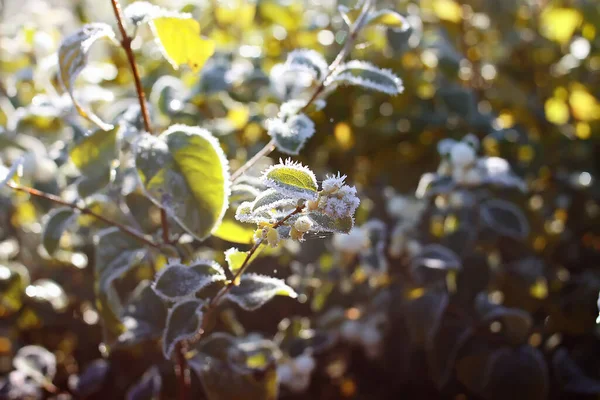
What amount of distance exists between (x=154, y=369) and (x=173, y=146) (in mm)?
536

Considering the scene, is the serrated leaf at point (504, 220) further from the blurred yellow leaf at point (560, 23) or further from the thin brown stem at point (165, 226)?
the blurred yellow leaf at point (560, 23)

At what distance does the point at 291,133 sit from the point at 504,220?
22.9 inches

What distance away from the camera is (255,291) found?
0.79m

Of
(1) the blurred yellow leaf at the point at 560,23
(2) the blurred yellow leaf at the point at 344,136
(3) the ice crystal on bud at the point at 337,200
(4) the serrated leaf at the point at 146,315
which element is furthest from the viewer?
(1) the blurred yellow leaf at the point at 560,23

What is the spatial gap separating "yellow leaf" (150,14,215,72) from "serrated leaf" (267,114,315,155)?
13cm

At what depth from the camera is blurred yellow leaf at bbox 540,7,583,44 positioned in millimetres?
1810

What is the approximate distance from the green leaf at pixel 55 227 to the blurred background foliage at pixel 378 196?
0.06 metres

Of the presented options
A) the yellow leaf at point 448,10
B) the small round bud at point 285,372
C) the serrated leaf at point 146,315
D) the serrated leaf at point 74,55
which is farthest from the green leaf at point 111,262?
the yellow leaf at point 448,10

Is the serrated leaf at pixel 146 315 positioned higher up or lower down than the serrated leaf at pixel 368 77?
lower down

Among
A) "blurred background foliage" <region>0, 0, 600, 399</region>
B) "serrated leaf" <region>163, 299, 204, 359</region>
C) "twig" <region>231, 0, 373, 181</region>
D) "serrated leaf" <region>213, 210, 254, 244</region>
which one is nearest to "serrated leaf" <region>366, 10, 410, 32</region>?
"twig" <region>231, 0, 373, 181</region>

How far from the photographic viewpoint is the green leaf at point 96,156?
860mm

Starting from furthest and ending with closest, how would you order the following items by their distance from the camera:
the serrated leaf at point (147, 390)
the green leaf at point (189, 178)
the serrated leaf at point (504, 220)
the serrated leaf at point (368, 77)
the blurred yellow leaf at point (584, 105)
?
the blurred yellow leaf at point (584, 105) → the serrated leaf at point (504, 220) → the serrated leaf at point (147, 390) → the serrated leaf at point (368, 77) → the green leaf at point (189, 178)

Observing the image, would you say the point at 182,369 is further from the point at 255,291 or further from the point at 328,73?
the point at 328,73

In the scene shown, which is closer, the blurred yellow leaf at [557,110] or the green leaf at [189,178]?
the green leaf at [189,178]
